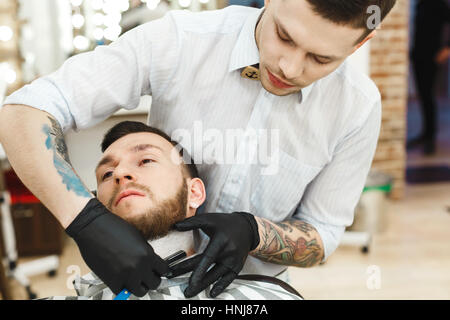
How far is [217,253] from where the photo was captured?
894 mm

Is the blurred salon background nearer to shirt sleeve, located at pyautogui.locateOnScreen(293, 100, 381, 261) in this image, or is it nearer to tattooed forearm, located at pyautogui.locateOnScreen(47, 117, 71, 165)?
tattooed forearm, located at pyautogui.locateOnScreen(47, 117, 71, 165)

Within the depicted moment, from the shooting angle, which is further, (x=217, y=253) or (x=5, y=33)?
(x=5, y=33)

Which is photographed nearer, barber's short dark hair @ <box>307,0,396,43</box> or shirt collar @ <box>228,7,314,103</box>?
barber's short dark hair @ <box>307,0,396,43</box>

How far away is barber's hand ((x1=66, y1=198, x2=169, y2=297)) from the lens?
0.78 m

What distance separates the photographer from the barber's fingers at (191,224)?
2.91 ft

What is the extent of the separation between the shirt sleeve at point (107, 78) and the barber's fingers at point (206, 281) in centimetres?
43

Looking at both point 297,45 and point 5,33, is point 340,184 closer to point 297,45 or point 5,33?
point 297,45

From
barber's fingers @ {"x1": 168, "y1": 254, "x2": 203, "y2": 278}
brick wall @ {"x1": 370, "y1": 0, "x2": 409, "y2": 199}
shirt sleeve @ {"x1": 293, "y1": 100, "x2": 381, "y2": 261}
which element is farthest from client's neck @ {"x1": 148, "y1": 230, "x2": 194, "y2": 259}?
brick wall @ {"x1": 370, "y1": 0, "x2": 409, "y2": 199}

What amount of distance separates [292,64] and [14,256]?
2069 mm

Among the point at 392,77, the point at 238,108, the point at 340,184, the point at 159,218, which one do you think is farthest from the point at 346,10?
the point at 392,77

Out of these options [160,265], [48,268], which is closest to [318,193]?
[160,265]

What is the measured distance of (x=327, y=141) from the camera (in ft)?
3.52

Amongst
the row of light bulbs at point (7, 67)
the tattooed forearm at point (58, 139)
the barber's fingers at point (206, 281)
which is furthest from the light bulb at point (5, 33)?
the barber's fingers at point (206, 281)

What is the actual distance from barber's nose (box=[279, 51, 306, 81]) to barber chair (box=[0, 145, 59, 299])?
1.71 m
